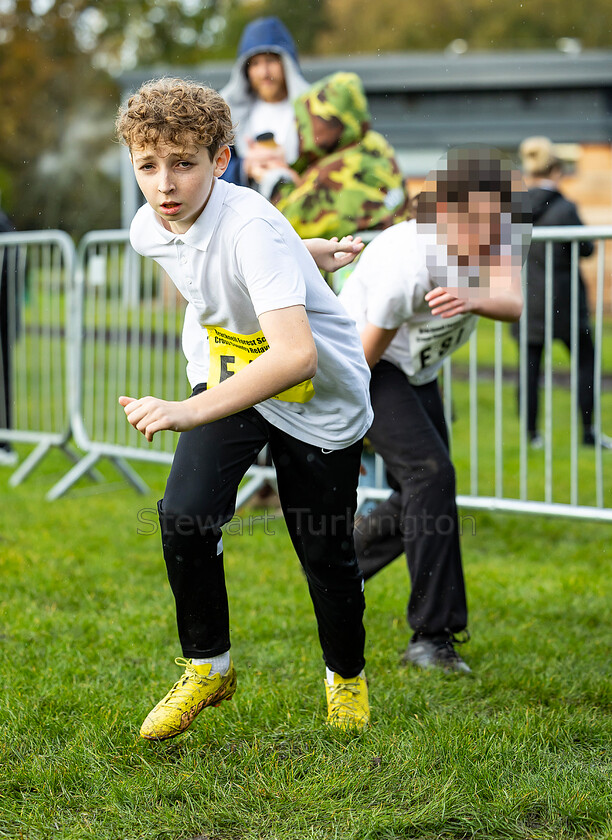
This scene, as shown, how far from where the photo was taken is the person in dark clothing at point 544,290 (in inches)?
327

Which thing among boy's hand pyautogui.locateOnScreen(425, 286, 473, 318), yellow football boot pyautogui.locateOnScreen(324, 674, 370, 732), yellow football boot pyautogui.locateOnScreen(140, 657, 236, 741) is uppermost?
boy's hand pyautogui.locateOnScreen(425, 286, 473, 318)

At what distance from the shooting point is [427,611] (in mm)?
3641

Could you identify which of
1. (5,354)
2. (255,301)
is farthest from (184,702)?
(5,354)

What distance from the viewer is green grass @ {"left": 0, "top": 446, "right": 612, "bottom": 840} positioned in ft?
8.11

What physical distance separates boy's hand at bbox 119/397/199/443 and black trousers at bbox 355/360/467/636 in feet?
5.13

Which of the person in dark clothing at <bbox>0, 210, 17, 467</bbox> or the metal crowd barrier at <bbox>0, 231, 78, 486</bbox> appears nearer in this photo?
the metal crowd barrier at <bbox>0, 231, 78, 486</bbox>

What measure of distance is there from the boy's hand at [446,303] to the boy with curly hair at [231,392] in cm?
35

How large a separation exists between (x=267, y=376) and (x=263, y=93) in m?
4.02

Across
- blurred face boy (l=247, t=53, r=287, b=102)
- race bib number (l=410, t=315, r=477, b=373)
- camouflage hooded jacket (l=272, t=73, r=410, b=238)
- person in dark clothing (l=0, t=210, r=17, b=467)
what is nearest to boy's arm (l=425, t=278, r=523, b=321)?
race bib number (l=410, t=315, r=477, b=373)

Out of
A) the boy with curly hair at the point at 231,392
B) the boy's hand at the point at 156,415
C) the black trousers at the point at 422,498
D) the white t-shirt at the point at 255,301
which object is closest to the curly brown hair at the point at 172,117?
the boy with curly hair at the point at 231,392

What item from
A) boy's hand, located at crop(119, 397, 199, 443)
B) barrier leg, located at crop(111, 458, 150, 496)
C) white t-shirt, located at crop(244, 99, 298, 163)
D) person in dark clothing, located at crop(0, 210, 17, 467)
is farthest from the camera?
person in dark clothing, located at crop(0, 210, 17, 467)

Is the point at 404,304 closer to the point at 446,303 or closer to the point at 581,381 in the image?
the point at 446,303

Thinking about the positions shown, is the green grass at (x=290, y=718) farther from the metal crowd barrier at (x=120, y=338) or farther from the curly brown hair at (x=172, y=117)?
the metal crowd barrier at (x=120, y=338)

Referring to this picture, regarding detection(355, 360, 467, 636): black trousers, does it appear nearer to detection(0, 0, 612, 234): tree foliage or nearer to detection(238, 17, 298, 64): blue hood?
detection(238, 17, 298, 64): blue hood
